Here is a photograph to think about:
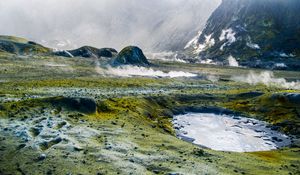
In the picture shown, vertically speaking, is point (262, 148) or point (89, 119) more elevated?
point (89, 119)

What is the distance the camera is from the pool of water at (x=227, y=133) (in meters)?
74.3

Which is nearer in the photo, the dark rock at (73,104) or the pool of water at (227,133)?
the dark rock at (73,104)

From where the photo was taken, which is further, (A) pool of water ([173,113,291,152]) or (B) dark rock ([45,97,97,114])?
(A) pool of water ([173,113,291,152])

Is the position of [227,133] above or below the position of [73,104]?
below

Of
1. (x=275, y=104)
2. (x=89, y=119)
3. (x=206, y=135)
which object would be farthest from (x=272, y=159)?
(x=275, y=104)

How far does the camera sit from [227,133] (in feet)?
277

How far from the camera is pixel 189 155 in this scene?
50250mm

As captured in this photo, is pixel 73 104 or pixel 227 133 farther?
pixel 227 133

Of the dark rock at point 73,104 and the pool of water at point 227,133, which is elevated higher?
the dark rock at point 73,104

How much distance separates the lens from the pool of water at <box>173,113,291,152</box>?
2926 inches

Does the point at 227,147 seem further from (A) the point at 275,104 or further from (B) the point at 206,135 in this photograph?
(A) the point at 275,104

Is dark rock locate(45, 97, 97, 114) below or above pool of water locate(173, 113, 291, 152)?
above

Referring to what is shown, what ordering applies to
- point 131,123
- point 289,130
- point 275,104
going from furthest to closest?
point 275,104 → point 289,130 → point 131,123

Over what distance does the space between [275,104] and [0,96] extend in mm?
71855
